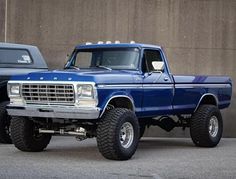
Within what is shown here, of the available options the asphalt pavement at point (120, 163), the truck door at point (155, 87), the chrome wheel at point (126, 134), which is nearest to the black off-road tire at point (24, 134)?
the asphalt pavement at point (120, 163)

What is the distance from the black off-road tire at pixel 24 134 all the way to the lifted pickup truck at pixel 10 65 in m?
1.40

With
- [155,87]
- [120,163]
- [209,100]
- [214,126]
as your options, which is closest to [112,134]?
[120,163]

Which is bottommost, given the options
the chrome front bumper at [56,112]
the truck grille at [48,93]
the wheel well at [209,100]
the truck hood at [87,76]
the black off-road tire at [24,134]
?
the black off-road tire at [24,134]

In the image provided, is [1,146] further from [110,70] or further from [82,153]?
[110,70]

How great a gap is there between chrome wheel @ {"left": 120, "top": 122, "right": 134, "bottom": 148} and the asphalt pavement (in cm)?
31

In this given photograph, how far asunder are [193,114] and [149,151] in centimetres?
139

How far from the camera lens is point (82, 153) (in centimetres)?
1096

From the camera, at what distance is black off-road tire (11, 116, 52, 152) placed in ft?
34.7

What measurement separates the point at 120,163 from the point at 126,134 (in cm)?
67

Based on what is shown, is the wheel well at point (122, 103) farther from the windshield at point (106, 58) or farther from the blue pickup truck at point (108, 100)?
the windshield at point (106, 58)

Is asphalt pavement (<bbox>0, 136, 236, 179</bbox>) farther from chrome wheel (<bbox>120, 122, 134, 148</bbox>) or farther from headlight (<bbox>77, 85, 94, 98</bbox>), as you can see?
headlight (<bbox>77, 85, 94, 98</bbox>)

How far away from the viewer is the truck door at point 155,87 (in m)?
10.7

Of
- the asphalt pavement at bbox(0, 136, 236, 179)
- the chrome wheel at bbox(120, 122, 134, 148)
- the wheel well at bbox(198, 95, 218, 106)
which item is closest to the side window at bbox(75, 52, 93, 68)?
the asphalt pavement at bbox(0, 136, 236, 179)

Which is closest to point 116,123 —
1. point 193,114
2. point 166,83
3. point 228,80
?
point 166,83
